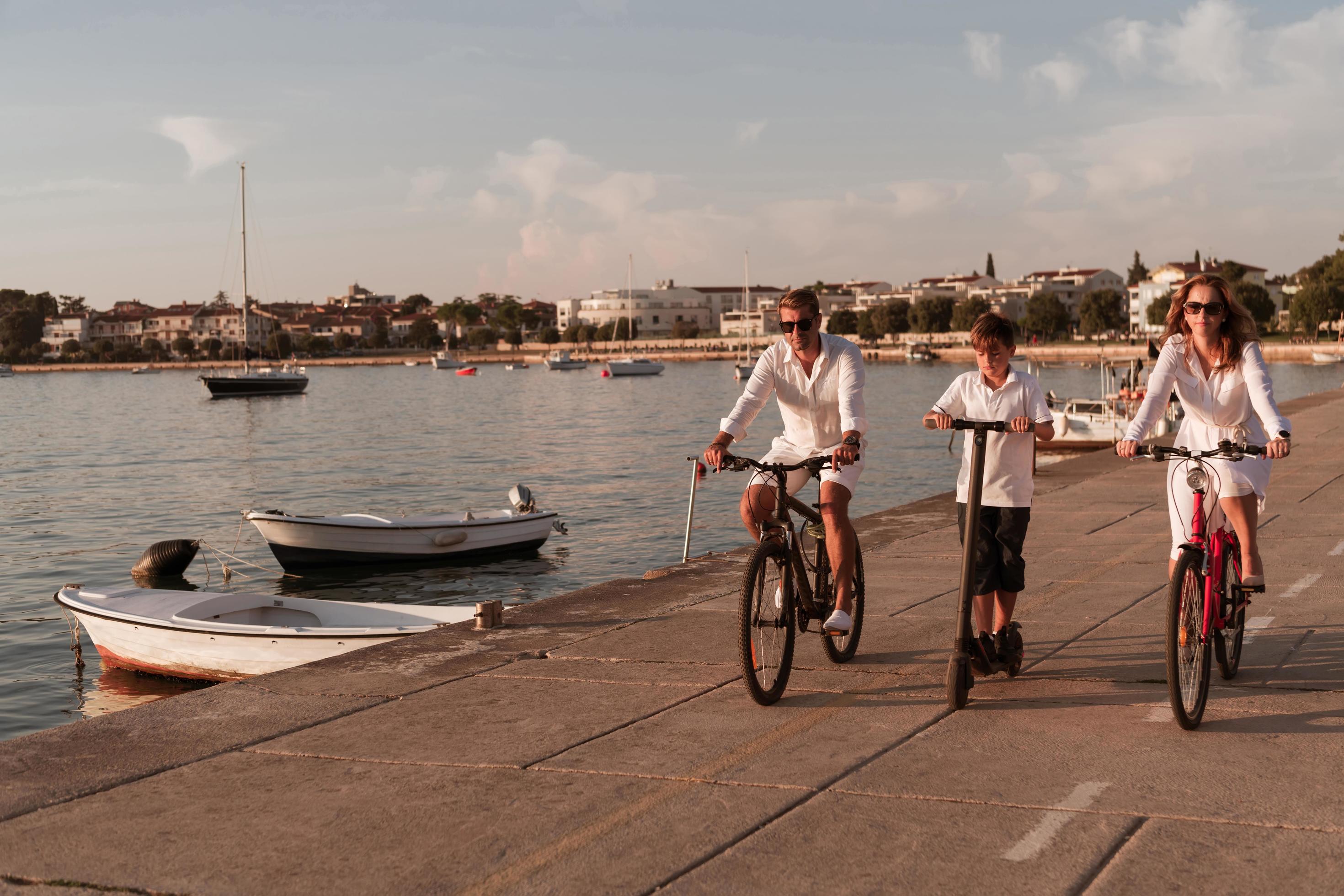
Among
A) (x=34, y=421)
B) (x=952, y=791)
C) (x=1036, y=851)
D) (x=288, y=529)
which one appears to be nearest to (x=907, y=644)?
(x=952, y=791)

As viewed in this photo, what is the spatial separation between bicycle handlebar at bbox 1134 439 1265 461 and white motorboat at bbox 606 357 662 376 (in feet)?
456

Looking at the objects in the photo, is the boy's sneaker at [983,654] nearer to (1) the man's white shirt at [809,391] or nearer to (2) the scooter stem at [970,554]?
(2) the scooter stem at [970,554]

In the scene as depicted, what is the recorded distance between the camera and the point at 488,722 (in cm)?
598

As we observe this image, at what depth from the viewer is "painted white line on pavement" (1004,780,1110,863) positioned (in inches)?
164

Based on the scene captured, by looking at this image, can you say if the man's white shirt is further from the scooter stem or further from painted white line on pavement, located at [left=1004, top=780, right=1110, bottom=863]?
painted white line on pavement, located at [left=1004, top=780, right=1110, bottom=863]

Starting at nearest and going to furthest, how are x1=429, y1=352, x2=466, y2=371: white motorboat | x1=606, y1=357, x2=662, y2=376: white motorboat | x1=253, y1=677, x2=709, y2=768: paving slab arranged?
x1=253, y1=677, x2=709, y2=768: paving slab < x1=606, y1=357, x2=662, y2=376: white motorboat < x1=429, y1=352, x2=466, y2=371: white motorboat

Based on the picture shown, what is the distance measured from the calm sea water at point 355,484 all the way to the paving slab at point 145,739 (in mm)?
8163

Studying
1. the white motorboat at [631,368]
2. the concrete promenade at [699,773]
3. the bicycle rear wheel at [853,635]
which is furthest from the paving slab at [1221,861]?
the white motorboat at [631,368]

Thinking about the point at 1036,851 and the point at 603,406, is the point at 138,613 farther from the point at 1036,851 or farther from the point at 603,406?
the point at 603,406

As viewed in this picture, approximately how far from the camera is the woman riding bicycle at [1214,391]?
5.95m

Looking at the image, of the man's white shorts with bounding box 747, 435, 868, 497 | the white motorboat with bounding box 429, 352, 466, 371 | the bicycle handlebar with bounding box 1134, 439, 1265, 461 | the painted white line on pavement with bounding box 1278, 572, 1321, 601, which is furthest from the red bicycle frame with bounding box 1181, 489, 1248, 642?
the white motorboat with bounding box 429, 352, 466, 371

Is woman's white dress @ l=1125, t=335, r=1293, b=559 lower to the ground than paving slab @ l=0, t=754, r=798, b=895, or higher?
higher

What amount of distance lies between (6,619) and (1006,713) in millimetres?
18456

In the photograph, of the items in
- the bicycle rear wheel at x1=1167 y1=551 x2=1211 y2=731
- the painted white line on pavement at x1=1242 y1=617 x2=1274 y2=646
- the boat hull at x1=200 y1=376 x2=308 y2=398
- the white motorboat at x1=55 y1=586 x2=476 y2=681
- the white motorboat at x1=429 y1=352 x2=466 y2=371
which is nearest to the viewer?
the bicycle rear wheel at x1=1167 y1=551 x2=1211 y2=731
